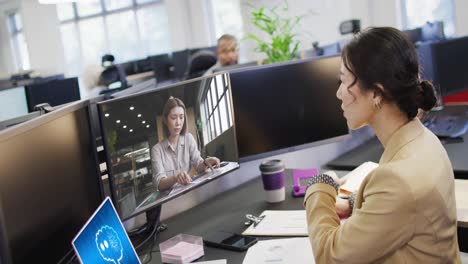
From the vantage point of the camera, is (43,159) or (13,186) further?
(43,159)

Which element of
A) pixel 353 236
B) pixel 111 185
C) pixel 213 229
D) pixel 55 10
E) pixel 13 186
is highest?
pixel 55 10

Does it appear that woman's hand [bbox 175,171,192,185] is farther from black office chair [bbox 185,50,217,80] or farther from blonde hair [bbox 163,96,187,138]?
black office chair [bbox 185,50,217,80]

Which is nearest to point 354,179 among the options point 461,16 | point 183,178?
point 183,178

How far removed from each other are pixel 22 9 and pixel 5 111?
22.8 ft

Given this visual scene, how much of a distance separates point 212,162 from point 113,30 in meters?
8.79

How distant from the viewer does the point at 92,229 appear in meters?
1.20

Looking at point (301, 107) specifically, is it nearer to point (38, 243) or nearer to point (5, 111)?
point (38, 243)

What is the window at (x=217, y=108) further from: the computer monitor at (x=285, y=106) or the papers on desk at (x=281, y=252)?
the papers on desk at (x=281, y=252)

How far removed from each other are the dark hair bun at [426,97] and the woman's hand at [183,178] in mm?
755

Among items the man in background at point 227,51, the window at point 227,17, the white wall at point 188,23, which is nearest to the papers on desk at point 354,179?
the man in background at point 227,51

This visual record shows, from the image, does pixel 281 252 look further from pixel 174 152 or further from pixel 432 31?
pixel 432 31

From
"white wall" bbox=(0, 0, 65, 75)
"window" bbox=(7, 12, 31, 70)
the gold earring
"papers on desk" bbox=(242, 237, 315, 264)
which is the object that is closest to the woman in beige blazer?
the gold earring

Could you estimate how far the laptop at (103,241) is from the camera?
3.70 ft

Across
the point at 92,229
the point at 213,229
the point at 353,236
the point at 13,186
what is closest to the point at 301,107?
the point at 213,229
